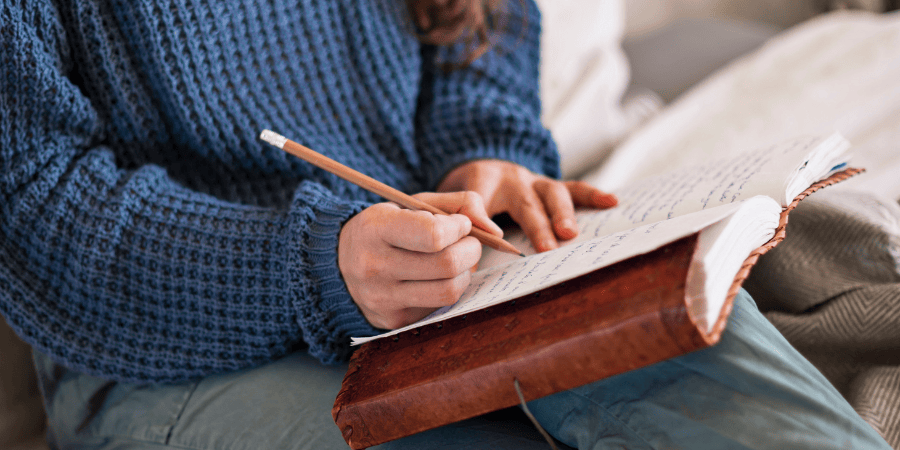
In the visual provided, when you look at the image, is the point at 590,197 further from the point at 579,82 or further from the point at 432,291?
the point at 579,82

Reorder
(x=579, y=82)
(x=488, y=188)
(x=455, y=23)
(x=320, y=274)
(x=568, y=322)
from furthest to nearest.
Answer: (x=579, y=82) < (x=455, y=23) < (x=488, y=188) < (x=320, y=274) < (x=568, y=322)

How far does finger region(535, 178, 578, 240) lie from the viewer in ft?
1.42

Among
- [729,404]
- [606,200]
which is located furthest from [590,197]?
[729,404]

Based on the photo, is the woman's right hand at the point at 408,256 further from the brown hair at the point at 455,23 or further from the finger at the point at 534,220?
the brown hair at the point at 455,23

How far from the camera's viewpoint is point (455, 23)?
2.12 feet

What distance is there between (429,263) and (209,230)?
21cm

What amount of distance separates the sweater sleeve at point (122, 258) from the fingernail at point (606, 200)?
0.24 meters

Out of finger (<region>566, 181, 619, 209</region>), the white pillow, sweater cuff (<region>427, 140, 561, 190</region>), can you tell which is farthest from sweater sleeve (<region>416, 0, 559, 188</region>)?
the white pillow

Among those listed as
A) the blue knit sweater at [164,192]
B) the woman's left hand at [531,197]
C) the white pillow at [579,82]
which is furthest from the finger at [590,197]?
the white pillow at [579,82]

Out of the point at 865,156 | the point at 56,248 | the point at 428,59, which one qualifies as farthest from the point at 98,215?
the point at 865,156

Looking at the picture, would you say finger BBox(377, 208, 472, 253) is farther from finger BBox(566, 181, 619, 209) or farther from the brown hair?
the brown hair

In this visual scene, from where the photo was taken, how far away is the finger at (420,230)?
0.31m

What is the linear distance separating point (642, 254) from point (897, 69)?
0.93 meters

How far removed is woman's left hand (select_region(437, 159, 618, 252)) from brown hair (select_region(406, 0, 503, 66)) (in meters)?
0.17
